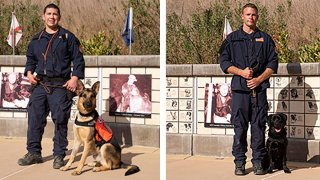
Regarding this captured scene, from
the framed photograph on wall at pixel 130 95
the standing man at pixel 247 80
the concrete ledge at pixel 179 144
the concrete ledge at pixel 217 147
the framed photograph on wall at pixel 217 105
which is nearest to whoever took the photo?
the standing man at pixel 247 80

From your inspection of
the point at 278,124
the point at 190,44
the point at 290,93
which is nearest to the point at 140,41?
the point at 190,44

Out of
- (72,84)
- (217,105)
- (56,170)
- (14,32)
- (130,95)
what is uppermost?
(14,32)

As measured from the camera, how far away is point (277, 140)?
23.7ft

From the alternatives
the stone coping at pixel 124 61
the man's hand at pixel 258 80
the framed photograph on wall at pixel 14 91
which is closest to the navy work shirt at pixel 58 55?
the stone coping at pixel 124 61

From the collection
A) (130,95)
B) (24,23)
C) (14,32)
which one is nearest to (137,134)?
(130,95)

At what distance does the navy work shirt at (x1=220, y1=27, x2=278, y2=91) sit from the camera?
7.15 m

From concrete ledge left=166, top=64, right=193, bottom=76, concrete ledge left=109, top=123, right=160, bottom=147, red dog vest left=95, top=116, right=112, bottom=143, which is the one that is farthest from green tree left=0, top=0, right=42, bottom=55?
red dog vest left=95, top=116, right=112, bottom=143

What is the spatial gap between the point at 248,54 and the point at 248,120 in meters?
0.81

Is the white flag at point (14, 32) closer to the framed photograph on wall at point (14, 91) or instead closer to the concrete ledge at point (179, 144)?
the framed photograph on wall at point (14, 91)

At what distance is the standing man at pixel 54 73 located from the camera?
7656 mm

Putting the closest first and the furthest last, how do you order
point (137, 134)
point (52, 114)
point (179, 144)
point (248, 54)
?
1. point (248, 54)
2. point (52, 114)
3. point (179, 144)
4. point (137, 134)

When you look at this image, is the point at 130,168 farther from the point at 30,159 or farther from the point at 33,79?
the point at 33,79

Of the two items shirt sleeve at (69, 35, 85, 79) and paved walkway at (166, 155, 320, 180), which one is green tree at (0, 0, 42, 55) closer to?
shirt sleeve at (69, 35, 85, 79)

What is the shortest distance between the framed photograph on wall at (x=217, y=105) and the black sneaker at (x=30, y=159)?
8.05 feet
